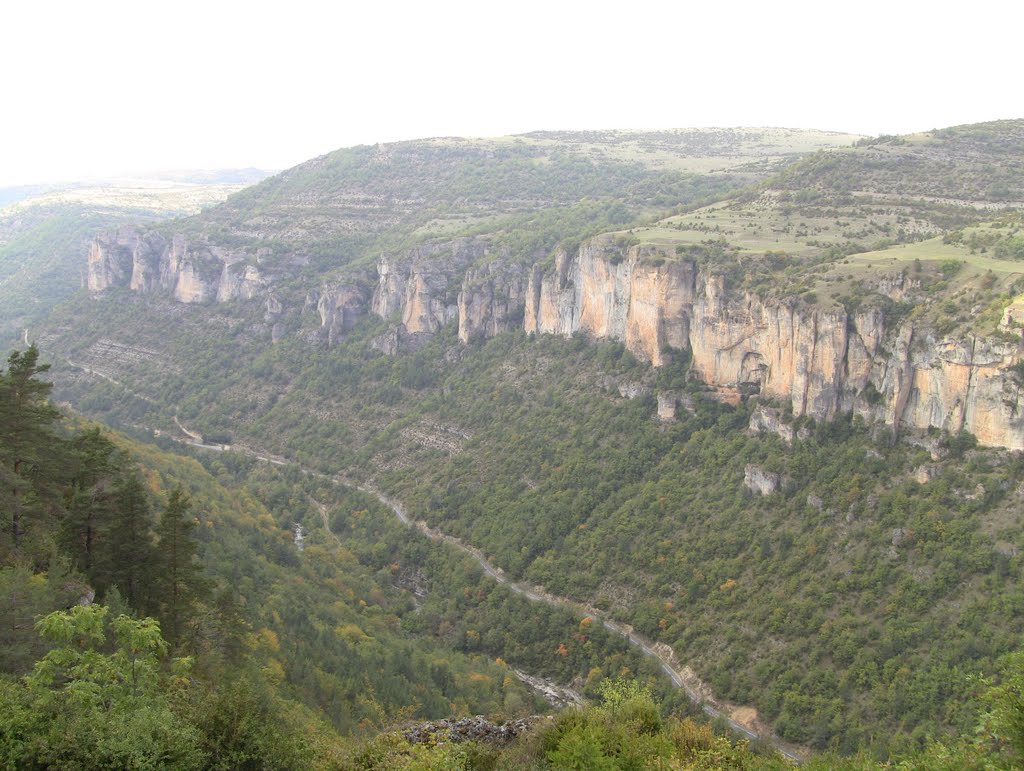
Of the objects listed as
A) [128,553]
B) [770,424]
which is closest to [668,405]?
[770,424]

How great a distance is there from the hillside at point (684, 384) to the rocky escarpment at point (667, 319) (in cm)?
23

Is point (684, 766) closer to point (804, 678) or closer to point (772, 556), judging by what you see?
point (804, 678)

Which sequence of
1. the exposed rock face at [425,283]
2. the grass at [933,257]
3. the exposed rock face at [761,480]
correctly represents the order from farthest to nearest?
the exposed rock face at [425,283] < the exposed rock face at [761,480] < the grass at [933,257]

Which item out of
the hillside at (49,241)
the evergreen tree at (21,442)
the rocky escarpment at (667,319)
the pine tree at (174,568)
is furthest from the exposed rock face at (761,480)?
the hillside at (49,241)

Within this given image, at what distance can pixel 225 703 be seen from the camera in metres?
19.0

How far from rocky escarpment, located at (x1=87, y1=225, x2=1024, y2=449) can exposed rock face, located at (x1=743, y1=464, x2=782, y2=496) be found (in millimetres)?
5187

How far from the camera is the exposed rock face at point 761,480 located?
2096 inches

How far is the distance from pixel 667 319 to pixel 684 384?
20.1ft

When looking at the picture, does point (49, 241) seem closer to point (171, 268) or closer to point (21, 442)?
point (171, 268)

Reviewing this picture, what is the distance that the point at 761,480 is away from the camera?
53.9 metres

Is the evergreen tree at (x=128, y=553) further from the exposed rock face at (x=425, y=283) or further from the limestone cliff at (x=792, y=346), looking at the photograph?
the exposed rock face at (x=425, y=283)

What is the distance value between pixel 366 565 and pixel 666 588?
25543 mm

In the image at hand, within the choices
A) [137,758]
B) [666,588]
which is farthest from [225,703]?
[666,588]

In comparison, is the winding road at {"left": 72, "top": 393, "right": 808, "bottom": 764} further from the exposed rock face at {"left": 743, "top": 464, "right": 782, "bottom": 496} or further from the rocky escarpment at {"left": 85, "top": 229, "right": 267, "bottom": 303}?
the rocky escarpment at {"left": 85, "top": 229, "right": 267, "bottom": 303}
